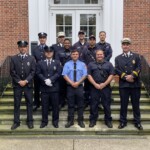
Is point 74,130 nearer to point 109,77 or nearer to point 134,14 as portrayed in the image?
point 109,77

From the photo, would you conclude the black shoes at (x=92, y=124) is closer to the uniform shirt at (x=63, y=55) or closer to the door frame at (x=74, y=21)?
the uniform shirt at (x=63, y=55)

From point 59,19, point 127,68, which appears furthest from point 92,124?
point 59,19

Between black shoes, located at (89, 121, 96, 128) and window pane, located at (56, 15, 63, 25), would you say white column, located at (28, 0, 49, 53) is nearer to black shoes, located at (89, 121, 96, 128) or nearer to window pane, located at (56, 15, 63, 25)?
window pane, located at (56, 15, 63, 25)

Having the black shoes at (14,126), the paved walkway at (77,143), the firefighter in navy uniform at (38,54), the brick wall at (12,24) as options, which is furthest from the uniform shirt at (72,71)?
the brick wall at (12,24)

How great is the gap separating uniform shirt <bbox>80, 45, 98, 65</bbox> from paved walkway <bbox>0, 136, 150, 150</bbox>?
1.86 meters

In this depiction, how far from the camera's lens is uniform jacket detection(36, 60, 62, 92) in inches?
350

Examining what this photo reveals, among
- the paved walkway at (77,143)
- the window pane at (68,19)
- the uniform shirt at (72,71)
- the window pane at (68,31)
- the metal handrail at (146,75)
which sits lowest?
the paved walkway at (77,143)

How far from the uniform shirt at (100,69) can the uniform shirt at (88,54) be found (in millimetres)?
391

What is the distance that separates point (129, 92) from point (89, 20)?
4424 millimetres

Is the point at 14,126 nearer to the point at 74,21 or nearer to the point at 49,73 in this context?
the point at 49,73

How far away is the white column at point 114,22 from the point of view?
12.1 meters

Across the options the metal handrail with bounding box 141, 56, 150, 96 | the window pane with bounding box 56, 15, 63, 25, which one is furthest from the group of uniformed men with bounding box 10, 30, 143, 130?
the window pane with bounding box 56, 15, 63, 25

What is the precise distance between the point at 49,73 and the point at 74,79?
1.91ft

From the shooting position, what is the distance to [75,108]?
9586 millimetres
